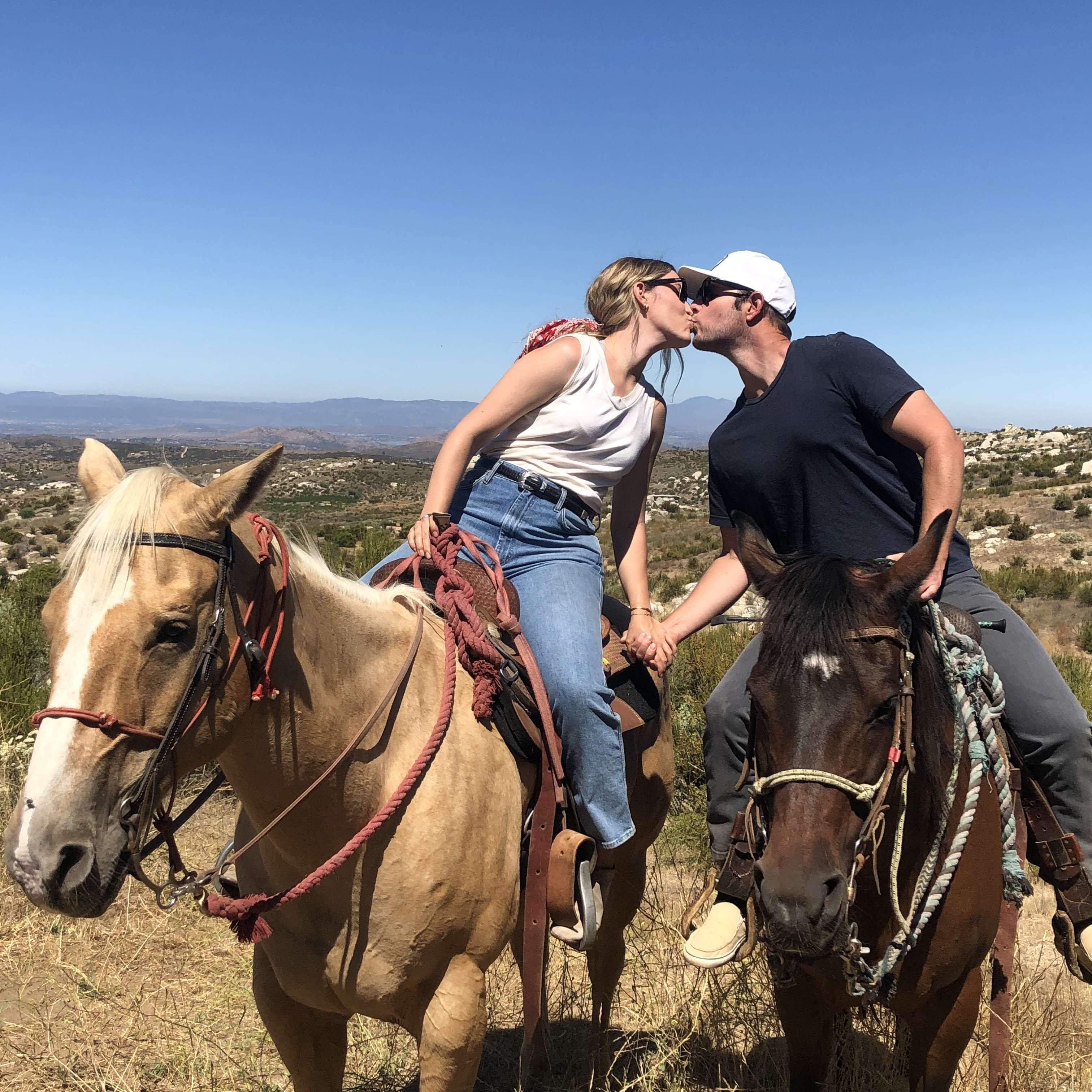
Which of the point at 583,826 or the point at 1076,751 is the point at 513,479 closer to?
the point at 583,826

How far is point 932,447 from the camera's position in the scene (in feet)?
9.43

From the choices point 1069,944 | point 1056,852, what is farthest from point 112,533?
point 1069,944

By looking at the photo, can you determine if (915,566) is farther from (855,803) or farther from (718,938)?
(718,938)

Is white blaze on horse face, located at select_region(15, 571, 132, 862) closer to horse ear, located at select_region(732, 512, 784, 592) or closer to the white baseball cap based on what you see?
horse ear, located at select_region(732, 512, 784, 592)

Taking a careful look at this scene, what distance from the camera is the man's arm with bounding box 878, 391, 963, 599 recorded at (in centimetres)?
282

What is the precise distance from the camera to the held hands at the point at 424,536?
2.93m

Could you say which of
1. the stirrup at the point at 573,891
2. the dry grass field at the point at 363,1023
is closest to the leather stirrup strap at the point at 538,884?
the stirrup at the point at 573,891

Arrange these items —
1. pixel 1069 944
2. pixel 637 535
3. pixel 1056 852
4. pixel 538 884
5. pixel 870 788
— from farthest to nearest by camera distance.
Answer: pixel 637 535
pixel 1069 944
pixel 1056 852
pixel 538 884
pixel 870 788

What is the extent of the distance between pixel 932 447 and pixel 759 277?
998mm

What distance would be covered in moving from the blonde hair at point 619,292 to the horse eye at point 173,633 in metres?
2.22

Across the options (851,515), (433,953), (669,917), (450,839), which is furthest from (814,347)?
(669,917)

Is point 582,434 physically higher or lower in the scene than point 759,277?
lower

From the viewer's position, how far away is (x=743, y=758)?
3.15 metres

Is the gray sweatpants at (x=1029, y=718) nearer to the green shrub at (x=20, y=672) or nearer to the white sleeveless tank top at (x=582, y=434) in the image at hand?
the white sleeveless tank top at (x=582, y=434)
